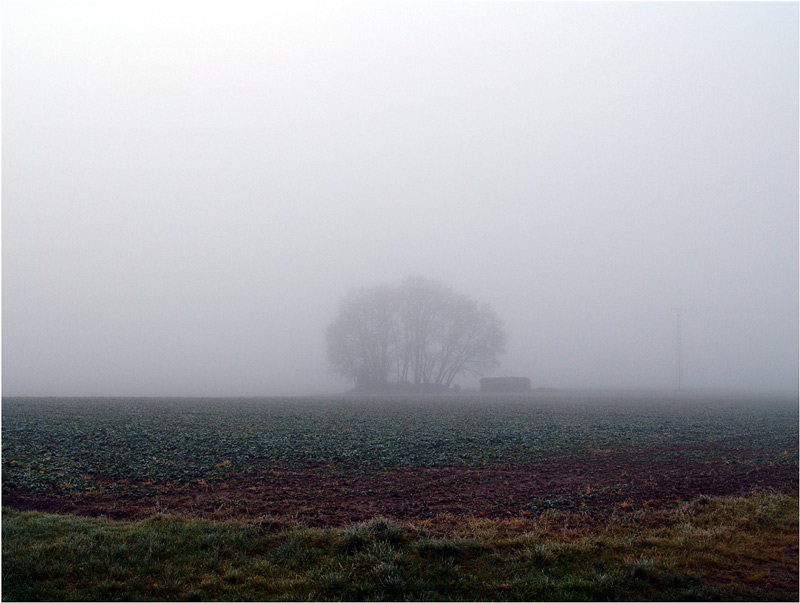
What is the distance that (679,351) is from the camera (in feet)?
316

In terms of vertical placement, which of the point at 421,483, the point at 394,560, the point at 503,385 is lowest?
the point at 503,385

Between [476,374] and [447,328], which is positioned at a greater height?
[447,328]

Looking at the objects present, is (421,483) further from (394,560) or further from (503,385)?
(503,385)

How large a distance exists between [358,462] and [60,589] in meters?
9.08

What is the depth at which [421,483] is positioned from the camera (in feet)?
41.2

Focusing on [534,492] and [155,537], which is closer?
[155,537]

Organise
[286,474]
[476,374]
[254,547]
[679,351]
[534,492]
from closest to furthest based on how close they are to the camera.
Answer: [254,547] → [534,492] → [286,474] → [476,374] → [679,351]

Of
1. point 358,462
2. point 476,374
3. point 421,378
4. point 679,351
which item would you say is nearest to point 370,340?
point 421,378

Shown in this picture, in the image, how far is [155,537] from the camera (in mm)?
8102

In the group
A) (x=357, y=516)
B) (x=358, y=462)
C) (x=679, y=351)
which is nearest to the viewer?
(x=357, y=516)

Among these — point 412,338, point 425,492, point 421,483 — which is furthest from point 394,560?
point 412,338

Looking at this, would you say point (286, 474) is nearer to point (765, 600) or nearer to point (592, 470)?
point (592, 470)

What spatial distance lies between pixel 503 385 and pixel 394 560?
257 ft

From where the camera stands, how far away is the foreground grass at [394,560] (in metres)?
6.68
